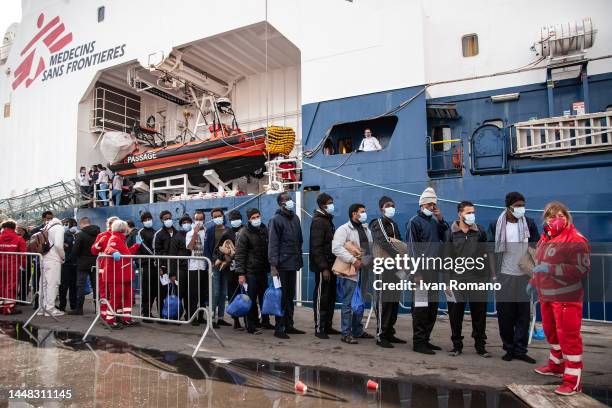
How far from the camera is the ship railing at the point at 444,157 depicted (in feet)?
21.6

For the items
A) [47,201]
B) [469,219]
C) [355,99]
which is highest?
[355,99]

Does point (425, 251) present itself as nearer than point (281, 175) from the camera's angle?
Yes

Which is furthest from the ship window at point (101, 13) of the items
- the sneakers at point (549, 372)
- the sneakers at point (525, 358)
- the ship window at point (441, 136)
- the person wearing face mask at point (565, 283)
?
the sneakers at point (549, 372)

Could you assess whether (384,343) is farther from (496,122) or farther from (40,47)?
(40,47)

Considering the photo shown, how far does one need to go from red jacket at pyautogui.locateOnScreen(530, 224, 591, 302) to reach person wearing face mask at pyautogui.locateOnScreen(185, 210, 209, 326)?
3.71 meters

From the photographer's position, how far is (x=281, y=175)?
8.20 meters

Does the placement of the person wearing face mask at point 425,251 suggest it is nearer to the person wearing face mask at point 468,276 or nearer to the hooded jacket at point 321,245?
the person wearing face mask at point 468,276

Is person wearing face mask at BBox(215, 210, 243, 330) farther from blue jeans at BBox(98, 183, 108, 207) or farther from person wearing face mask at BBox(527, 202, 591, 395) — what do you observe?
blue jeans at BBox(98, 183, 108, 207)

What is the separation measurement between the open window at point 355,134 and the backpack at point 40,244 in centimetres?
435

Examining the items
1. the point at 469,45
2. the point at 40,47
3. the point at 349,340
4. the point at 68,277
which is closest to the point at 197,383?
the point at 349,340

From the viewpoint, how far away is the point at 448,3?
744 cm

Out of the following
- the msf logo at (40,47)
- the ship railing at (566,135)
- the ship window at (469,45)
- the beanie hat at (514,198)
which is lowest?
the beanie hat at (514,198)

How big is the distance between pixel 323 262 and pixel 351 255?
0.35 m

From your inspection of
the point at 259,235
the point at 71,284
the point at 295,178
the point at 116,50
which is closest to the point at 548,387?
the point at 259,235
